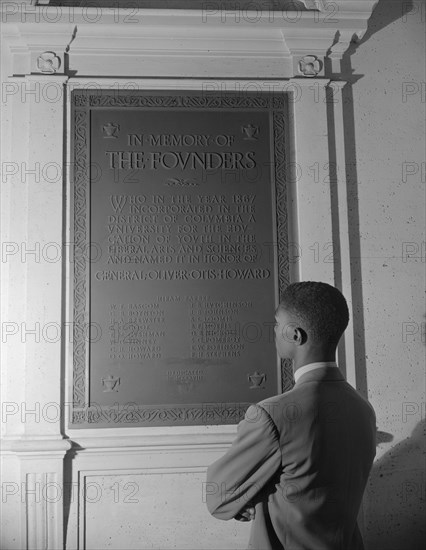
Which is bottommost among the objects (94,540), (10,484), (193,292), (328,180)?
(94,540)

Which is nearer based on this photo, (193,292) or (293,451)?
(293,451)

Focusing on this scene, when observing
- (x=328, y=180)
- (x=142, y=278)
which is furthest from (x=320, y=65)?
(x=142, y=278)

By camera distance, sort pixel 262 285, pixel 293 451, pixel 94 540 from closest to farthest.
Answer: pixel 293 451 < pixel 94 540 < pixel 262 285

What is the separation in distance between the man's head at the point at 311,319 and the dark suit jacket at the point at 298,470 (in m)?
0.10

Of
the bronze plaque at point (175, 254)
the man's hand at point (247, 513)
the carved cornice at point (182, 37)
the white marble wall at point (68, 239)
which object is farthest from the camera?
the carved cornice at point (182, 37)

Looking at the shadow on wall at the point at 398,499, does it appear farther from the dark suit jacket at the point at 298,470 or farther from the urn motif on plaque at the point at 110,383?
the dark suit jacket at the point at 298,470

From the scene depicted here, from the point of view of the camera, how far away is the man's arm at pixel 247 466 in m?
1.73

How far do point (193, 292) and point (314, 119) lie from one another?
4.39 feet

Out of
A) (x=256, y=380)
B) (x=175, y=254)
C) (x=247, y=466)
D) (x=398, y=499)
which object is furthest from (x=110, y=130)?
(x=398, y=499)

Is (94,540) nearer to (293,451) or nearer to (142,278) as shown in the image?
(142,278)

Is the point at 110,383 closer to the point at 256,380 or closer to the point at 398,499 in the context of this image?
the point at 256,380

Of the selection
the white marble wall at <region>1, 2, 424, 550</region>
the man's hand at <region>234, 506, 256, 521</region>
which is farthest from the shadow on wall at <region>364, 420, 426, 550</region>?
the man's hand at <region>234, 506, 256, 521</region>

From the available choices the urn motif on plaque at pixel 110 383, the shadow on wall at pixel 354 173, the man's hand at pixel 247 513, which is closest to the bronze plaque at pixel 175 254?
the urn motif on plaque at pixel 110 383

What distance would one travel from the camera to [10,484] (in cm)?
354
